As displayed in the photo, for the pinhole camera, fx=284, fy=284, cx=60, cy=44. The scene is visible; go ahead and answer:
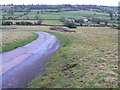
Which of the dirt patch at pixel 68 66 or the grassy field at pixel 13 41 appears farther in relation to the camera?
the grassy field at pixel 13 41

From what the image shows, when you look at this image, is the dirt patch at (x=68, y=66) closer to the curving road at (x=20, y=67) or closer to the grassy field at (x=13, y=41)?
the curving road at (x=20, y=67)

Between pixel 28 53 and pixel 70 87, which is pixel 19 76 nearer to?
pixel 70 87

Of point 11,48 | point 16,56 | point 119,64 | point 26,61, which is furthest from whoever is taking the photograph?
point 11,48

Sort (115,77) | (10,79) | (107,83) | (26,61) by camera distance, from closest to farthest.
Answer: (107,83) < (115,77) < (10,79) < (26,61)

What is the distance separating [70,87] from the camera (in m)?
19.6

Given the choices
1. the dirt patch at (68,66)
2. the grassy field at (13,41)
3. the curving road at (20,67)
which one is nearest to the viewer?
the curving road at (20,67)

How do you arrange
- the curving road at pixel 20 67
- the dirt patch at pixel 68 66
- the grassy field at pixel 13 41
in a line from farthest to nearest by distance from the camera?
the grassy field at pixel 13 41, the dirt patch at pixel 68 66, the curving road at pixel 20 67

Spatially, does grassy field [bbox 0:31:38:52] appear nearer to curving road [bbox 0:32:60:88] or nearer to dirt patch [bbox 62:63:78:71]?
curving road [bbox 0:32:60:88]

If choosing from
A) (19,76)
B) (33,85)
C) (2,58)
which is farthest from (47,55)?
(33,85)

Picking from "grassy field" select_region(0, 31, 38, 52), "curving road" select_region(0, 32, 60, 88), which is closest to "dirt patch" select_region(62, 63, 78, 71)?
"curving road" select_region(0, 32, 60, 88)

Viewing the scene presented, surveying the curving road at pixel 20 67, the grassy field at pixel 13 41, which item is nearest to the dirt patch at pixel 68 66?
the curving road at pixel 20 67

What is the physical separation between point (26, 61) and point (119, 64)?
11.2 meters

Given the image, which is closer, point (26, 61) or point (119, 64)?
point (119, 64)

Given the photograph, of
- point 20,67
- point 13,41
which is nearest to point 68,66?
point 20,67
